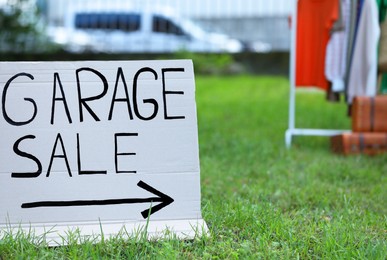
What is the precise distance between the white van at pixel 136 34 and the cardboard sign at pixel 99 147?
30.2 ft

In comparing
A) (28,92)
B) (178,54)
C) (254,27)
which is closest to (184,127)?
(28,92)

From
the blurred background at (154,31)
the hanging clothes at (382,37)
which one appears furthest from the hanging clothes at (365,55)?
the blurred background at (154,31)

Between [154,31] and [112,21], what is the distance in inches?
32.9

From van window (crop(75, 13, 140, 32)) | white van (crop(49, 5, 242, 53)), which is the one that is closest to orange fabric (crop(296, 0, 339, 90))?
white van (crop(49, 5, 242, 53))

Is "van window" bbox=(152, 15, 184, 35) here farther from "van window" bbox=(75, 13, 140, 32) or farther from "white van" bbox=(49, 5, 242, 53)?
"van window" bbox=(75, 13, 140, 32)

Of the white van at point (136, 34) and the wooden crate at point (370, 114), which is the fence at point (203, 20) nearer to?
the white van at point (136, 34)

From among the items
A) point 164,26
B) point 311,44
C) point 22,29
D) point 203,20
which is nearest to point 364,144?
point 311,44

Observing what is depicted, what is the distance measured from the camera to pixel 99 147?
98.3 inches

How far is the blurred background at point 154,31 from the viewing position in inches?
448

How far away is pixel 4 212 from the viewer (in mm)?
2455

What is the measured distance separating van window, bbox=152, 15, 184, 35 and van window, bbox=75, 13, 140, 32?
0.34 m

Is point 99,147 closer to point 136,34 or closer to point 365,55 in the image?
point 365,55

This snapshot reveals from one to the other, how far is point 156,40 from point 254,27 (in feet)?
6.79

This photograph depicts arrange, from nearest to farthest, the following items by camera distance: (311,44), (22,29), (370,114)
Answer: (370,114) → (311,44) → (22,29)
